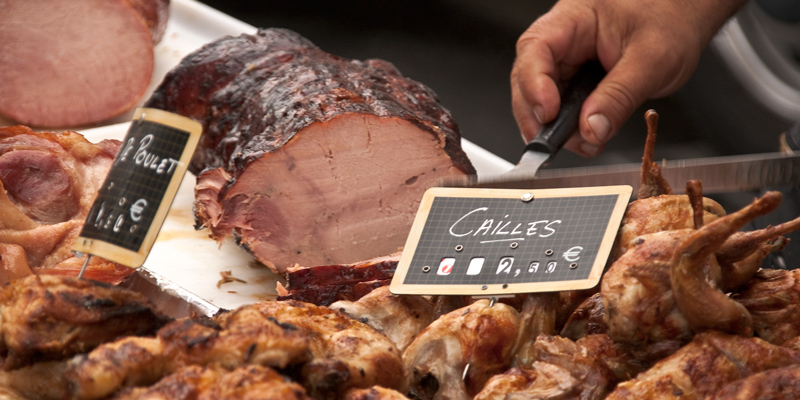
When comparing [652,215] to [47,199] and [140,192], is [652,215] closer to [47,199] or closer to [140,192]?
[140,192]

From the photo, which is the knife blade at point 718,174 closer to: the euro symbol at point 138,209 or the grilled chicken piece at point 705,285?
the grilled chicken piece at point 705,285

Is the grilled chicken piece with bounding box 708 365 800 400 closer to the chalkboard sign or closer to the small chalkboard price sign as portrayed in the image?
the small chalkboard price sign

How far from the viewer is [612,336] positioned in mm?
1679

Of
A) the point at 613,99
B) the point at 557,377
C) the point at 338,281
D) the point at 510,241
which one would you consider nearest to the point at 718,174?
the point at 510,241

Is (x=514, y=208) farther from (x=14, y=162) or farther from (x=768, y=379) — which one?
(x=14, y=162)

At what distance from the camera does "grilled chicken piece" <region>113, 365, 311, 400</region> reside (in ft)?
4.17

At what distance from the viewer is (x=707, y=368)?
1549 millimetres

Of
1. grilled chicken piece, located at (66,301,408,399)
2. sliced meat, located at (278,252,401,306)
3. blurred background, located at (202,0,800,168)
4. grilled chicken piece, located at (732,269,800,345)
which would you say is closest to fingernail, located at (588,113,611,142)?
sliced meat, located at (278,252,401,306)

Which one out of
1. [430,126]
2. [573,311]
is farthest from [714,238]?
[430,126]

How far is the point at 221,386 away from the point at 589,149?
2.90m

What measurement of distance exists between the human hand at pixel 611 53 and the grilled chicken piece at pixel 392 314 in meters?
1.76

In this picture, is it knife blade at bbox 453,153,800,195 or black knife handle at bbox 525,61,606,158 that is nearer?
knife blade at bbox 453,153,800,195

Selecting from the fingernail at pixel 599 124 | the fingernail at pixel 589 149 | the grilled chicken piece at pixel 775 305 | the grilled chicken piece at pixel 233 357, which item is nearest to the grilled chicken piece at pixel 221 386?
the grilled chicken piece at pixel 233 357

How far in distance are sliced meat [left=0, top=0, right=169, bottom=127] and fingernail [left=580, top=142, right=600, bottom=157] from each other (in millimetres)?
2551
